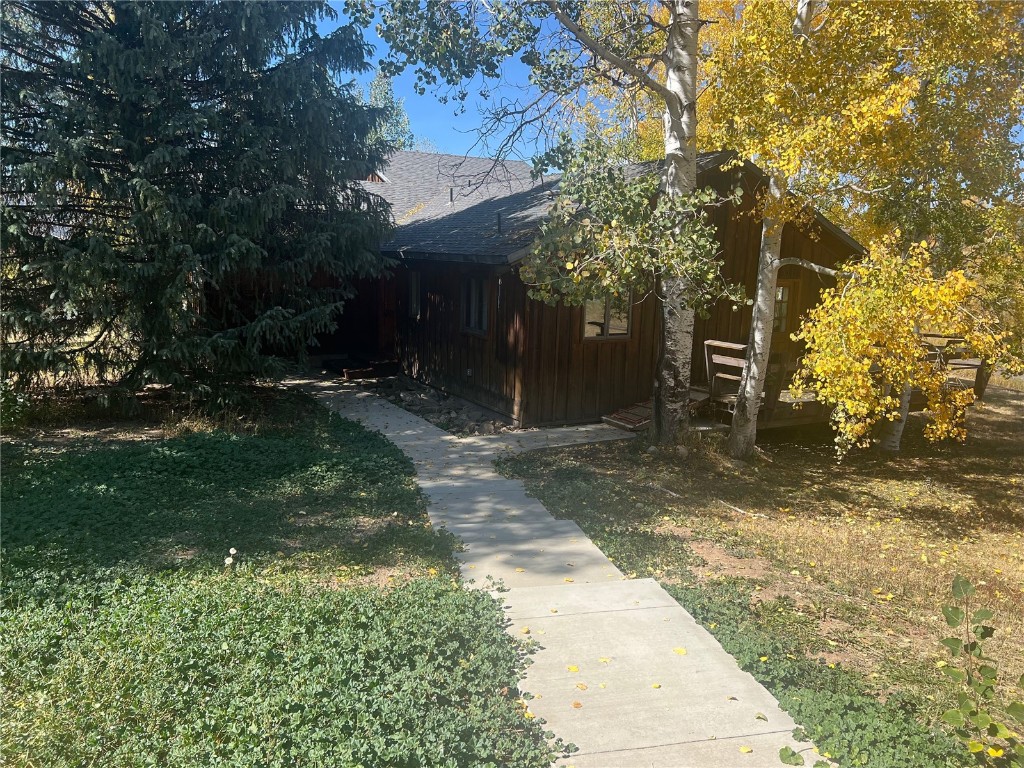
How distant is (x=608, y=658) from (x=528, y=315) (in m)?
7.14

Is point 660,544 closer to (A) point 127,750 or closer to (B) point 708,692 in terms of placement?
(B) point 708,692

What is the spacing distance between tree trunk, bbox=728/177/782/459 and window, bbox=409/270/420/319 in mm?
7487

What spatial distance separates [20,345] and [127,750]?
817cm

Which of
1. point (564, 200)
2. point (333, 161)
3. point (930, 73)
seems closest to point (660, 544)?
point (564, 200)

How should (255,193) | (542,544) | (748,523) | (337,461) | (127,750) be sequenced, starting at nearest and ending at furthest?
(127,750)
(542,544)
(748,523)
(337,461)
(255,193)

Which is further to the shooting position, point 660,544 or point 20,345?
point 20,345

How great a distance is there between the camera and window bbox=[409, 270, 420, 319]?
1485cm

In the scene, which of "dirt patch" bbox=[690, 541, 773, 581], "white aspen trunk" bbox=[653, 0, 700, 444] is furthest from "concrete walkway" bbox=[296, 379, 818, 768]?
"white aspen trunk" bbox=[653, 0, 700, 444]

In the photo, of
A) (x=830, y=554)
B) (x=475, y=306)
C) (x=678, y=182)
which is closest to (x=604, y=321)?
(x=475, y=306)

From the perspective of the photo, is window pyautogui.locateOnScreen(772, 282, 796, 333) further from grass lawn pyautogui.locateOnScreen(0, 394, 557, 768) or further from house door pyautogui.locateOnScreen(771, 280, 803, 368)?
grass lawn pyautogui.locateOnScreen(0, 394, 557, 768)

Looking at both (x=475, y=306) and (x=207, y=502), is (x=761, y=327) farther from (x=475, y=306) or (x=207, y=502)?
(x=207, y=502)

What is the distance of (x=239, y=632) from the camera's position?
4230 millimetres

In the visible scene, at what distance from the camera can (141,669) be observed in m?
3.85

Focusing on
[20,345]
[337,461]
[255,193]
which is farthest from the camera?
[255,193]
